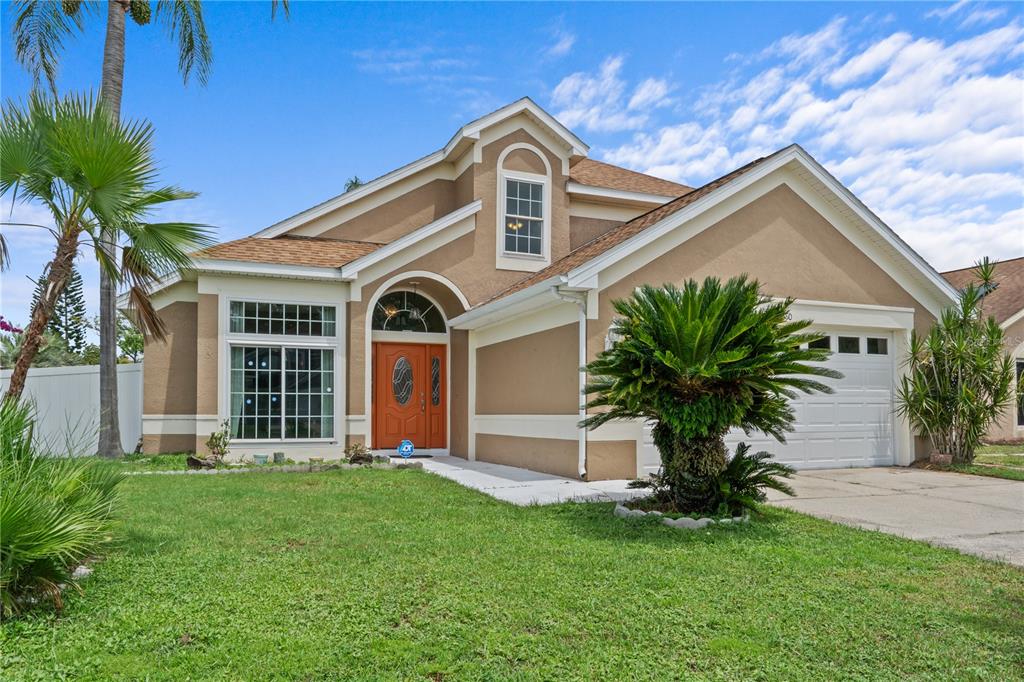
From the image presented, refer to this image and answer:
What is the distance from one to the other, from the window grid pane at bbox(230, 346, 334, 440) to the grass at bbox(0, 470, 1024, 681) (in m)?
6.38

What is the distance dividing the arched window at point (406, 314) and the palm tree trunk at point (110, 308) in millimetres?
5300

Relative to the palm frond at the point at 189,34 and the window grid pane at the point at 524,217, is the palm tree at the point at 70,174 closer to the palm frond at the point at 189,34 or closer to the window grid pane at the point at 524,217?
the window grid pane at the point at 524,217

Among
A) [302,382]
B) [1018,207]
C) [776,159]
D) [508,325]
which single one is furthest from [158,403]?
[1018,207]

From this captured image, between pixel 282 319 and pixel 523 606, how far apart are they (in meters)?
10.7

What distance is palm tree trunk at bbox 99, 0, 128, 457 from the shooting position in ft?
47.5

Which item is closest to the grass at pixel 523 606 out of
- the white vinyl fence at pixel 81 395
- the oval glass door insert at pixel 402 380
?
the oval glass door insert at pixel 402 380

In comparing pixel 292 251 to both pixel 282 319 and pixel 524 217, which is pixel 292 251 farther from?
pixel 524 217

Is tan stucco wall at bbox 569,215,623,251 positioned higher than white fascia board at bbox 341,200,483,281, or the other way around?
tan stucco wall at bbox 569,215,623,251

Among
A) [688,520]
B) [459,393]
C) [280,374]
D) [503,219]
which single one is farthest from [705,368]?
[280,374]

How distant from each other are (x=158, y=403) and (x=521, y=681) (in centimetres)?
1288

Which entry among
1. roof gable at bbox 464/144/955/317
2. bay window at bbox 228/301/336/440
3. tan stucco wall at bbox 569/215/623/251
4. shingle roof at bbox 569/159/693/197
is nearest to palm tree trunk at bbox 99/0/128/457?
bay window at bbox 228/301/336/440

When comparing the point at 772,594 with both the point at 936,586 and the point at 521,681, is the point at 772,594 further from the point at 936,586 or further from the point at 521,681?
the point at 521,681

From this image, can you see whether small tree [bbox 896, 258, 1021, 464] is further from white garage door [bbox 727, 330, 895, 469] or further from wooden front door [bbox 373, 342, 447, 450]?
wooden front door [bbox 373, 342, 447, 450]

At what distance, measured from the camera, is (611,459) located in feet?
35.7
